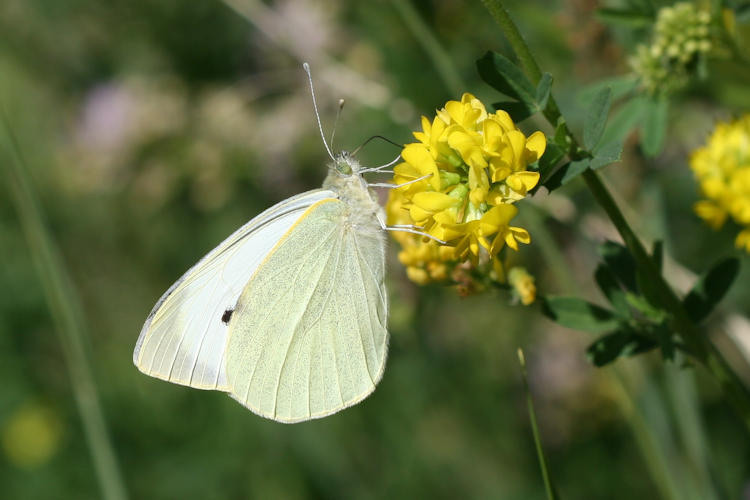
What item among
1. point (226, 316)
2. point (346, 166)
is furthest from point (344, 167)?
point (226, 316)

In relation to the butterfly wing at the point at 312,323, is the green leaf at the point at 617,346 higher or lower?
lower

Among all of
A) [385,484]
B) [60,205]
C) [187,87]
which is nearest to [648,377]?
[385,484]

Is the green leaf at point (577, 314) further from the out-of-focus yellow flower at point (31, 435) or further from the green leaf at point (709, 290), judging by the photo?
the out-of-focus yellow flower at point (31, 435)

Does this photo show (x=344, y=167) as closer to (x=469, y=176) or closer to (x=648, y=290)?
(x=469, y=176)

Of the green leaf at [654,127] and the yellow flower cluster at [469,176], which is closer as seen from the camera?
the yellow flower cluster at [469,176]

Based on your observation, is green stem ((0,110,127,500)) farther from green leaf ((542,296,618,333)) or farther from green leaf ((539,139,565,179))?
green leaf ((539,139,565,179))

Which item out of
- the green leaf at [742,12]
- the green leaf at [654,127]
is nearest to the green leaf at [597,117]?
the green leaf at [654,127]

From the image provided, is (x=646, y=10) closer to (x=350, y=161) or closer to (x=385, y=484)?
(x=350, y=161)
